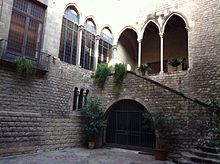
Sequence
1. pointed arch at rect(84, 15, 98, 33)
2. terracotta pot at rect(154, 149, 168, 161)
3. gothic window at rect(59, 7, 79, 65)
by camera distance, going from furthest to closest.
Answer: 1. pointed arch at rect(84, 15, 98, 33)
2. gothic window at rect(59, 7, 79, 65)
3. terracotta pot at rect(154, 149, 168, 161)

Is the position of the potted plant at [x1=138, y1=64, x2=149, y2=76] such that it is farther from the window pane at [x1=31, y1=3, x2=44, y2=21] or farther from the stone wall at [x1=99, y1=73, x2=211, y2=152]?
the window pane at [x1=31, y1=3, x2=44, y2=21]

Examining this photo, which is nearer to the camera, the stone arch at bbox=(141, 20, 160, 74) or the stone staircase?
the stone staircase

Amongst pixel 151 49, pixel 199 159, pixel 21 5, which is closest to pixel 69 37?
pixel 21 5

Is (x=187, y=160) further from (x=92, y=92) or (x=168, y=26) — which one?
(x=168, y=26)

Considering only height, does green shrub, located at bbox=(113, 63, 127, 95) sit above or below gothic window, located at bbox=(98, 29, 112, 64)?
below

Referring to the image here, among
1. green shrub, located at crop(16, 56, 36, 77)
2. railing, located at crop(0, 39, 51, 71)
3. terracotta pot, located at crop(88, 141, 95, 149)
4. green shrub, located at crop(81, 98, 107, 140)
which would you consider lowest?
terracotta pot, located at crop(88, 141, 95, 149)

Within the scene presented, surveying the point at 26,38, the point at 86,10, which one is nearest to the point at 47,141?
the point at 26,38

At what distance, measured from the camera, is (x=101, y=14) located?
11688 millimetres

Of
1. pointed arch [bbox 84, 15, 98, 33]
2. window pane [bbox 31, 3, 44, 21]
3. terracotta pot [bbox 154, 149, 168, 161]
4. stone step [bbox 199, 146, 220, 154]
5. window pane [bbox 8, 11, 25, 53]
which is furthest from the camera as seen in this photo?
pointed arch [bbox 84, 15, 98, 33]

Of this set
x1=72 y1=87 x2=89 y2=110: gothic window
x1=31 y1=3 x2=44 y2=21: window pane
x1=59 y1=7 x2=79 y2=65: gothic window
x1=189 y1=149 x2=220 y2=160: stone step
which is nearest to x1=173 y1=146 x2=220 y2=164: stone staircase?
x1=189 y1=149 x2=220 y2=160: stone step

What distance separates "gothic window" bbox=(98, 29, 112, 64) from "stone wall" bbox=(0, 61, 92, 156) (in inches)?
88.1

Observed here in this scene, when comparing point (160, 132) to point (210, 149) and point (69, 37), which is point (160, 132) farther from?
point (69, 37)

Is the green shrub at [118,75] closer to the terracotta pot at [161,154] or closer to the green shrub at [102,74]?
the green shrub at [102,74]

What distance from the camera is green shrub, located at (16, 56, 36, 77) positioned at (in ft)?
23.5
